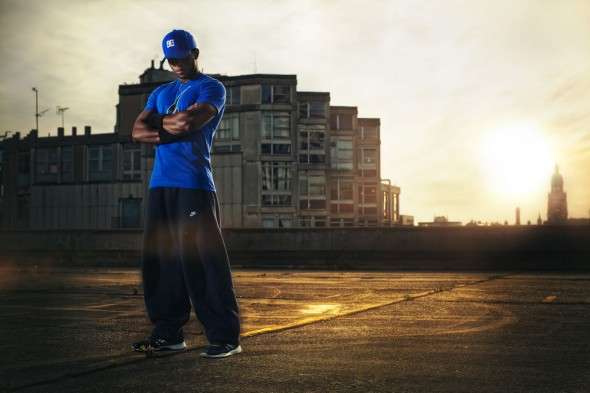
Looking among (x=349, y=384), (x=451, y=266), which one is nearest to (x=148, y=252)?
(x=349, y=384)

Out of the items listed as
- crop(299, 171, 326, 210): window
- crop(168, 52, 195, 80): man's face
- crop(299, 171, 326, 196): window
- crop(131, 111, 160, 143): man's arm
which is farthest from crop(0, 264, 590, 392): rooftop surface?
crop(299, 171, 326, 196): window

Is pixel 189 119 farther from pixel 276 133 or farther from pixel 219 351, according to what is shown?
pixel 276 133

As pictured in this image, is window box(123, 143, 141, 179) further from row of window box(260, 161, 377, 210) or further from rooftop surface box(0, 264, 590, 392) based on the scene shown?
rooftop surface box(0, 264, 590, 392)

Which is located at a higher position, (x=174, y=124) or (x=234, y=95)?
(x=234, y=95)

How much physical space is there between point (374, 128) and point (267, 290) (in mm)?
61954

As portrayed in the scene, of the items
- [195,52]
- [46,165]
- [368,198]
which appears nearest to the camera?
[195,52]

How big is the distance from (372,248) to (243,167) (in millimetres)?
34184

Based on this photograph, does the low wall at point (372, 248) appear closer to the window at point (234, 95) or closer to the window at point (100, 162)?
the window at point (234, 95)

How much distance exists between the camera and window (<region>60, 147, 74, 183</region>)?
64.2 m

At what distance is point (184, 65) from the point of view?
15.1ft

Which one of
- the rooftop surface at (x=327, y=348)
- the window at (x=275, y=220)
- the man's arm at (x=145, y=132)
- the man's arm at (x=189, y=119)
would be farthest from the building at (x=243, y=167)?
the man's arm at (x=189, y=119)

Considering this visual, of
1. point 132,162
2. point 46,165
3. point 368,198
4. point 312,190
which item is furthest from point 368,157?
point 46,165

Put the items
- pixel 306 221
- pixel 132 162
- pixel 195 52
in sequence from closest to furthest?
1. pixel 195 52
2. pixel 306 221
3. pixel 132 162

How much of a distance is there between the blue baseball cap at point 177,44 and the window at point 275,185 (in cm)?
5070
